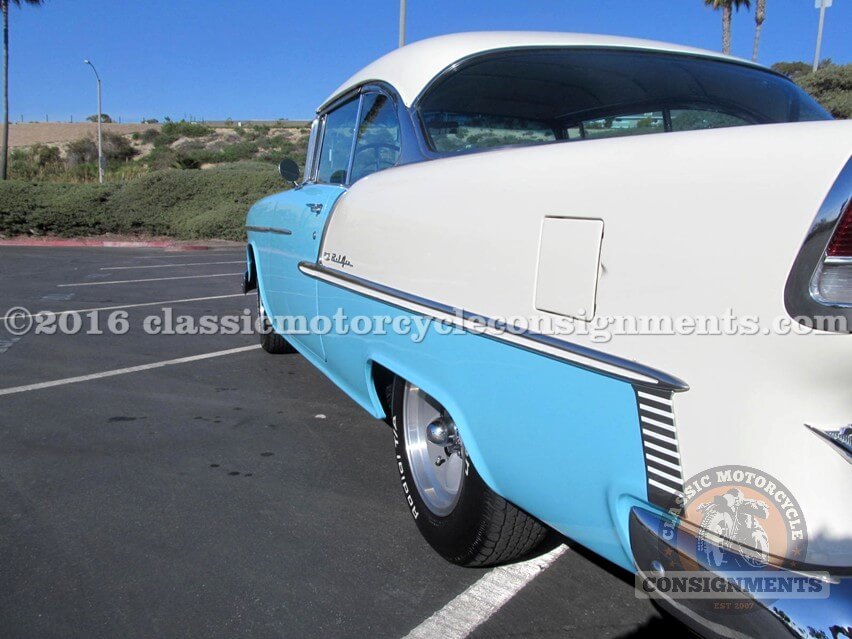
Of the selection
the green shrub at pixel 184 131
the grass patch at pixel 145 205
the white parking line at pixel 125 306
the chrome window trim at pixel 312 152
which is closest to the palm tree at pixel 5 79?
the grass patch at pixel 145 205

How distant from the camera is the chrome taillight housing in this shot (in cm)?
125

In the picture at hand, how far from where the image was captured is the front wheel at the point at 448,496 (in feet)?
7.45

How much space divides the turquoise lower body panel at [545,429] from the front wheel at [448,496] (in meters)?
0.22

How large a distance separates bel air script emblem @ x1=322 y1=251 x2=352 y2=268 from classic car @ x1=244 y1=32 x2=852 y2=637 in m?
0.02

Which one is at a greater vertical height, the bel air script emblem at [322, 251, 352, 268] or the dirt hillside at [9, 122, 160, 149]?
the dirt hillside at [9, 122, 160, 149]

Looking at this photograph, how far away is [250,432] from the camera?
404 cm

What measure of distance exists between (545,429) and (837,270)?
79cm

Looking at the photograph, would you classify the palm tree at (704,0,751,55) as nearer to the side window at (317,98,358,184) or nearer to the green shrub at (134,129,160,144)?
the side window at (317,98,358,184)

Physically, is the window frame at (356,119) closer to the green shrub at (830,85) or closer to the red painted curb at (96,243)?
the green shrub at (830,85)

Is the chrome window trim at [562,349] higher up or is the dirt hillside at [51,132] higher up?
the dirt hillside at [51,132]

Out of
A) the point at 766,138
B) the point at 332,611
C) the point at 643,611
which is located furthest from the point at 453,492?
the point at 766,138

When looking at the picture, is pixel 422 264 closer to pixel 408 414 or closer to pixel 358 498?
pixel 408 414

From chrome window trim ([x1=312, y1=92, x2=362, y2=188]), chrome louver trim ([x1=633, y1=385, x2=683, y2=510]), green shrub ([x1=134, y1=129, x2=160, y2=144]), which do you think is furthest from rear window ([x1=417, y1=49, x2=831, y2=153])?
green shrub ([x1=134, y1=129, x2=160, y2=144])

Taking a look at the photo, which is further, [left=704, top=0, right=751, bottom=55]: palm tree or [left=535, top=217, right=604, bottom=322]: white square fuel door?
[left=704, top=0, right=751, bottom=55]: palm tree
